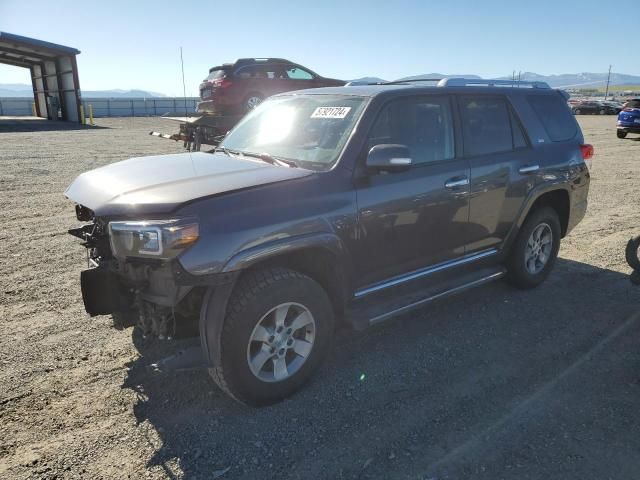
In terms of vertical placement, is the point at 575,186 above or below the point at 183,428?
above

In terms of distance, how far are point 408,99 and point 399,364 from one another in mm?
2033

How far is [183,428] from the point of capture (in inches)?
117

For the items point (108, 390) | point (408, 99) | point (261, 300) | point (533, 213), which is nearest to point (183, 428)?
A: point (108, 390)

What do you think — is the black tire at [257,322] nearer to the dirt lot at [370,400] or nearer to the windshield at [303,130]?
the dirt lot at [370,400]

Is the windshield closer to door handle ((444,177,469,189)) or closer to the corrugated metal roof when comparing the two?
door handle ((444,177,469,189))

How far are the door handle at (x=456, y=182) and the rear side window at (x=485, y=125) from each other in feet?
0.89

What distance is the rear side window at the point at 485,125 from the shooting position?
422 centimetres

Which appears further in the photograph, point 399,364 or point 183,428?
point 399,364

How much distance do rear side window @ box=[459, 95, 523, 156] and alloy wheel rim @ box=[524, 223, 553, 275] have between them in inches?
38.4

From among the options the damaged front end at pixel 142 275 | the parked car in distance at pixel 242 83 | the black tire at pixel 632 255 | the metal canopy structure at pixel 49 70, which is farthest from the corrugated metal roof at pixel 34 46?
the black tire at pixel 632 255

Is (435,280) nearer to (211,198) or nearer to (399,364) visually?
(399,364)

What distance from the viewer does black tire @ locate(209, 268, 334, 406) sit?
9.49ft

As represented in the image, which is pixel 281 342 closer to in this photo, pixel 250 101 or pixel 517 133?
pixel 517 133

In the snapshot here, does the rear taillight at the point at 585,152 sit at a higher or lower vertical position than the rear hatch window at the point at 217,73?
lower
